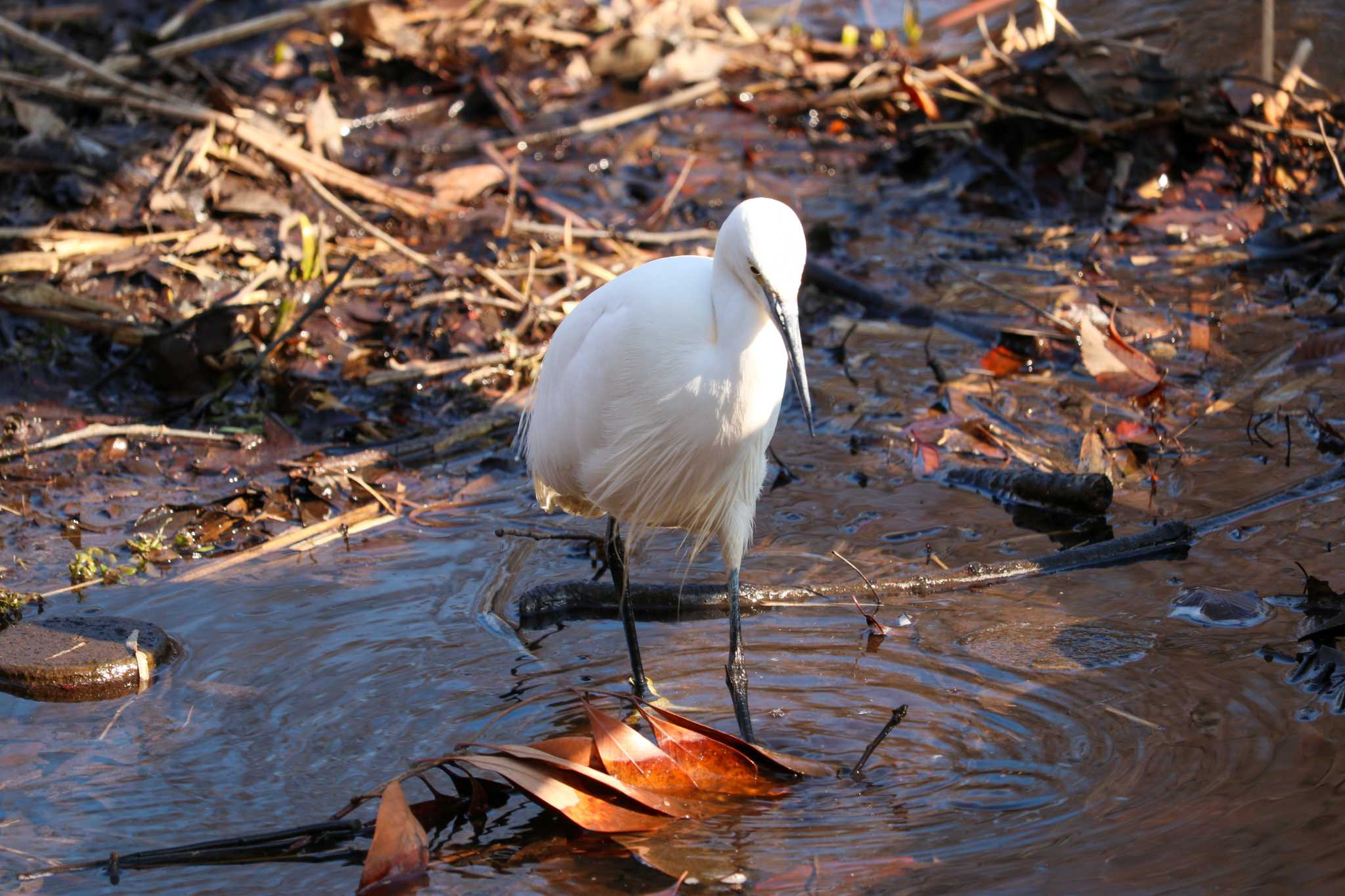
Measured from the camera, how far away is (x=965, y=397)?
5371 millimetres

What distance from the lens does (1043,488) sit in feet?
14.9

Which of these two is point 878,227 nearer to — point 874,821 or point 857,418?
point 857,418

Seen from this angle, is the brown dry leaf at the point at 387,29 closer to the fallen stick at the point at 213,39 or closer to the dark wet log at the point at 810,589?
the fallen stick at the point at 213,39

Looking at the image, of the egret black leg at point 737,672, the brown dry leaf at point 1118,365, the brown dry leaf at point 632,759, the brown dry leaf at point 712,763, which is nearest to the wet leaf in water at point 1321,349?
the brown dry leaf at point 1118,365

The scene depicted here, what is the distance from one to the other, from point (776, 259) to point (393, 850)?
1505 mm

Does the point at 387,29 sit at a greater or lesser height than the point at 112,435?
greater

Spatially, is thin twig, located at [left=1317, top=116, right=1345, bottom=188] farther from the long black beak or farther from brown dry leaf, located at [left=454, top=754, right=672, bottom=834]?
brown dry leaf, located at [left=454, top=754, right=672, bottom=834]

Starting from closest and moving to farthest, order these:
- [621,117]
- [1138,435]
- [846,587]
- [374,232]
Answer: [846,587]
[1138,435]
[374,232]
[621,117]

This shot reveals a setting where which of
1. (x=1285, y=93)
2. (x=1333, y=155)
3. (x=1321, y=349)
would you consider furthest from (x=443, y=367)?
(x=1285, y=93)

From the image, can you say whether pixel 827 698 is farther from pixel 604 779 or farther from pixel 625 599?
pixel 604 779

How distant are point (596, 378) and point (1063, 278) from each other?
3708mm

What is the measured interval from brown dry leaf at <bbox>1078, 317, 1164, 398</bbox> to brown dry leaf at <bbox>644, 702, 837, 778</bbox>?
2293 mm

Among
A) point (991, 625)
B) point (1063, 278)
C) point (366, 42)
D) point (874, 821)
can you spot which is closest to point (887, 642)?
point (991, 625)

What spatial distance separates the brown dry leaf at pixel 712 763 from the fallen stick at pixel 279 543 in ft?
6.18
